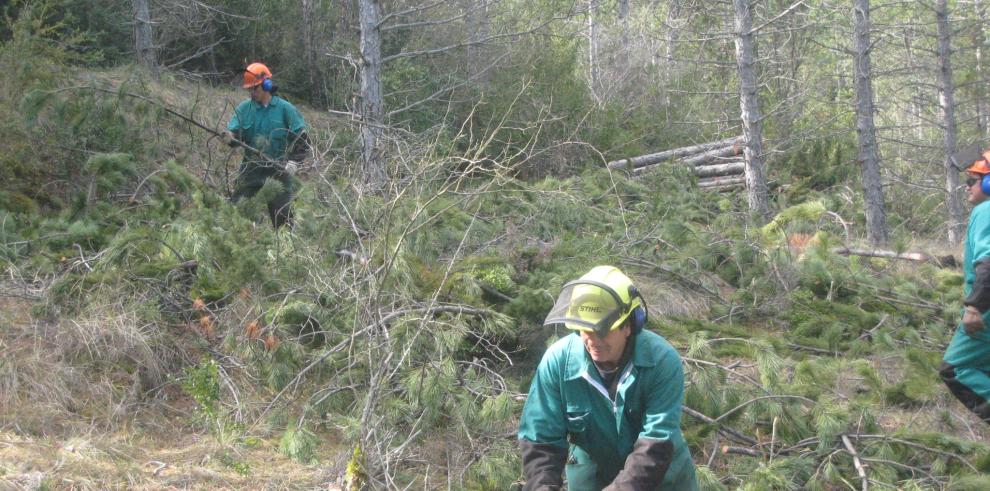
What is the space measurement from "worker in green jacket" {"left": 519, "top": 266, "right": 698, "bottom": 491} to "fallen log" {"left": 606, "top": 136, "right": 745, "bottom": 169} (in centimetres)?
988

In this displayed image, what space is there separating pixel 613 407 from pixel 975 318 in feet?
10.1

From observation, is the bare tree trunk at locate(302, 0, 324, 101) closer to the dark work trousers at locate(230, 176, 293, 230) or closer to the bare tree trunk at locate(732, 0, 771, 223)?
the bare tree trunk at locate(732, 0, 771, 223)

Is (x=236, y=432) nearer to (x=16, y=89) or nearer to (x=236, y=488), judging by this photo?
(x=236, y=488)

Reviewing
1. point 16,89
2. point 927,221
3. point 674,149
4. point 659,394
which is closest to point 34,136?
point 16,89

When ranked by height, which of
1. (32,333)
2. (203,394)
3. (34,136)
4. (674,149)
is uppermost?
(34,136)

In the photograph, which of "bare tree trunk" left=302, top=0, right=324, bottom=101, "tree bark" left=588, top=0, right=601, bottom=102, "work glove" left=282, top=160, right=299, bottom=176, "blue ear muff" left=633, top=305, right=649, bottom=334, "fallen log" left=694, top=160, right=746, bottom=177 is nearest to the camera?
"blue ear muff" left=633, top=305, right=649, bottom=334

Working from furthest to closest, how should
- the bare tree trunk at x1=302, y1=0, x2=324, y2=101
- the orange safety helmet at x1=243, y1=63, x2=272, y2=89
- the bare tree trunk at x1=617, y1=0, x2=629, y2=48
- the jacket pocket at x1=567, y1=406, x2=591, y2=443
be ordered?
the bare tree trunk at x1=617, y1=0, x2=629, y2=48 → the bare tree trunk at x1=302, y1=0, x2=324, y2=101 → the orange safety helmet at x1=243, y1=63, x2=272, y2=89 → the jacket pocket at x1=567, y1=406, x2=591, y2=443

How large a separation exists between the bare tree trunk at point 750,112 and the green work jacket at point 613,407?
802cm

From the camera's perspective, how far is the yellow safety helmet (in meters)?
3.11

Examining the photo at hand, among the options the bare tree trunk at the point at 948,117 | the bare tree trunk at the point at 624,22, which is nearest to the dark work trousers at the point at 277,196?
the bare tree trunk at the point at 948,117

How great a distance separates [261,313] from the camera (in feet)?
20.6

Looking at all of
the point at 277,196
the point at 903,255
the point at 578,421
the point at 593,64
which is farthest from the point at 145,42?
the point at 578,421

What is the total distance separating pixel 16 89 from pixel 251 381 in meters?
4.31

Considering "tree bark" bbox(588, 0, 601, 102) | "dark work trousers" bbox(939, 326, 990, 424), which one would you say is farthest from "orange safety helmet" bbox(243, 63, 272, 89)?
"tree bark" bbox(588, 0, 601, 102)
